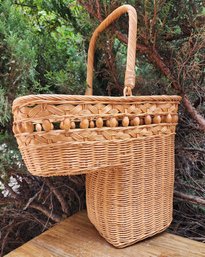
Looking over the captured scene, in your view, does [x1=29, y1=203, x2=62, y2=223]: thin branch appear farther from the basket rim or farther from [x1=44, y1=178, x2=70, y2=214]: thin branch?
the basket rim

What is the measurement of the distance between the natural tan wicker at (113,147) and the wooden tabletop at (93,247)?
1.0 inches

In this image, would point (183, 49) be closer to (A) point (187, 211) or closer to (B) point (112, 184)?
(B) point (112, 184)

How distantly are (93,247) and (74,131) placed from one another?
0.34 m

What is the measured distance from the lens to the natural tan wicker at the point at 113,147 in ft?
1.88

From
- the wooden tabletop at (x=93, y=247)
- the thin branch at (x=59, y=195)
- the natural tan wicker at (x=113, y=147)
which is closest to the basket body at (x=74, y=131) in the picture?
the natural tan wicker at (x=113, y=147)

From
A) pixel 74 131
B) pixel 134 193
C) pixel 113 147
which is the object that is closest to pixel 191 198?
pixel 134 193

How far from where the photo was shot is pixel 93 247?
2.44 ft

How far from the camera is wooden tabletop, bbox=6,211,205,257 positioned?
2.34 ft

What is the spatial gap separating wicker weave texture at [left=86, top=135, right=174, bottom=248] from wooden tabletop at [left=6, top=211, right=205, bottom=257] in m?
0.02

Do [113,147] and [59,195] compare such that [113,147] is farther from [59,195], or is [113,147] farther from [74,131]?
[59,195]

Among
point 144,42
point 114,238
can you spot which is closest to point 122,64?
point 144,42

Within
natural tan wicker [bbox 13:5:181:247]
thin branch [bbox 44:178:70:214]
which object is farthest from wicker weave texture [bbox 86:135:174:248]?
thin branch [bbox 44:178:70:214]

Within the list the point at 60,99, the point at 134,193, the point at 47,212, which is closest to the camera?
the point at 60,99

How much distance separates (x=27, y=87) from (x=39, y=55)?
14cm
